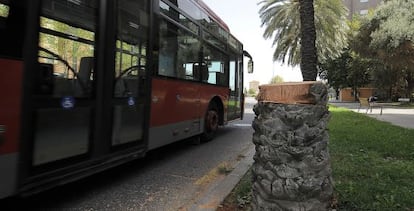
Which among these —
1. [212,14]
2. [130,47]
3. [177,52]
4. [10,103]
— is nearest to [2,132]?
[10,103]

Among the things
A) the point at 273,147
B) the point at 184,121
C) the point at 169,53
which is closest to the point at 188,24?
the point at 169,53

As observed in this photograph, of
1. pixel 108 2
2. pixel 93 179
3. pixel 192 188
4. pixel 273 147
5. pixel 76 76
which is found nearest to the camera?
pixel 273 147

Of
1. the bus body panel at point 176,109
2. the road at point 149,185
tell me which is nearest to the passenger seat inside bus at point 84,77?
the road at point 149,185

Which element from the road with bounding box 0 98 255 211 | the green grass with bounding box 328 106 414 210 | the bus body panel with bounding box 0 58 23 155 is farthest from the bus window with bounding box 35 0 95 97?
the green grass with bounding box 328 106 414 210

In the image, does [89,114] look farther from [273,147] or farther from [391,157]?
[391,157]

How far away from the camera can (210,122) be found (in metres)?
10.9

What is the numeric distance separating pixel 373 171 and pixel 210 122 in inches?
198

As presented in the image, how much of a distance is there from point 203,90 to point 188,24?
175 centimetres

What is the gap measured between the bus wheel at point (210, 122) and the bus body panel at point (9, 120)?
6.54m

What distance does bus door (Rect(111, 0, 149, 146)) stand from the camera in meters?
5.93

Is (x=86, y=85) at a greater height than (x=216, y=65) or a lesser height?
lesser

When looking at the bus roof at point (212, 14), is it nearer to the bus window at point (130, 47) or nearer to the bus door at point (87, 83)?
the bus window at point (130, 47)

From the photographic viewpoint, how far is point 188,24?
29.0ft

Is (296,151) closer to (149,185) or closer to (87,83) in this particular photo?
(87,83)
